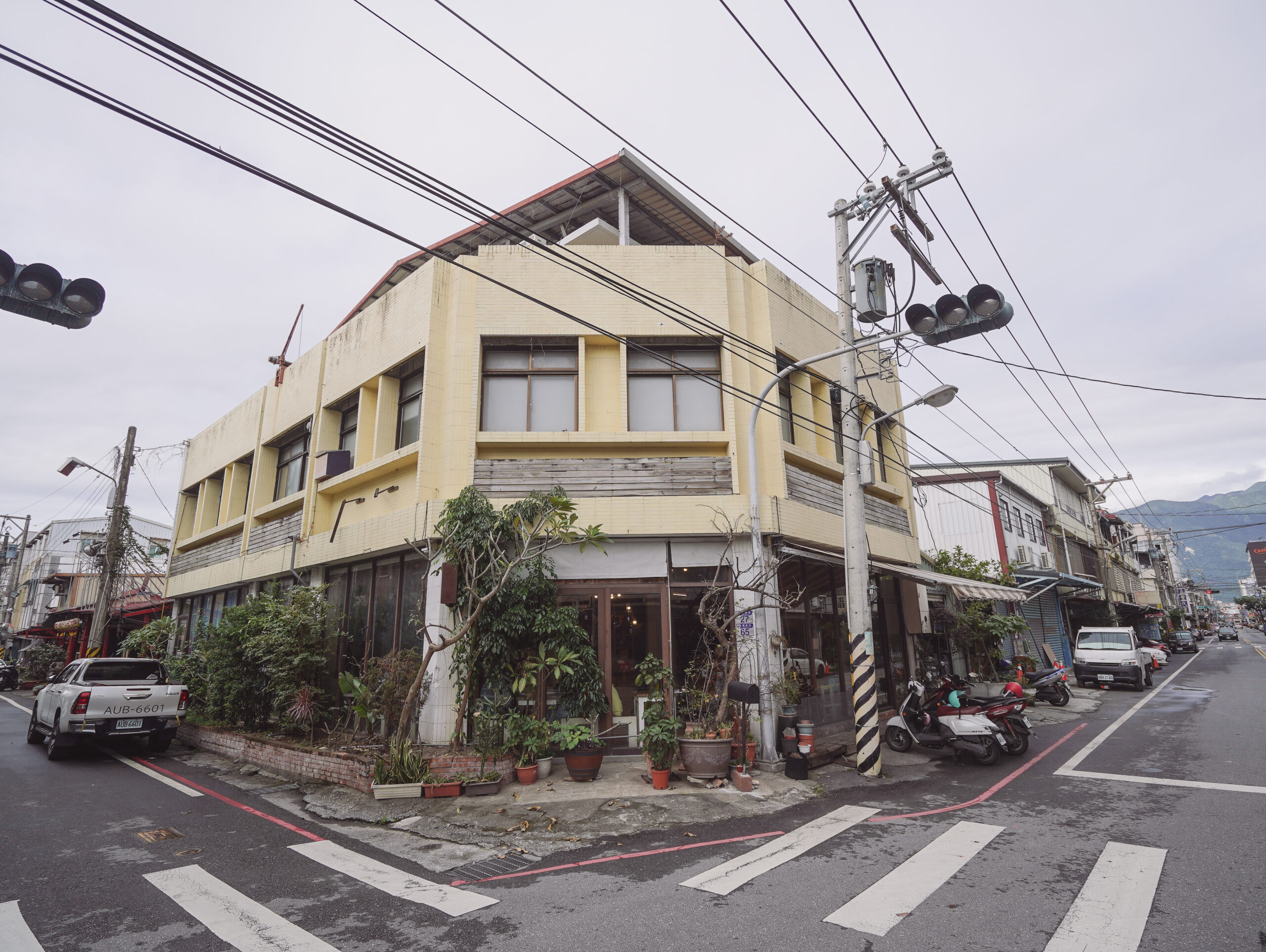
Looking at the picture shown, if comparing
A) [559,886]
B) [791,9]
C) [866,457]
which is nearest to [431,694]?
[559,886]

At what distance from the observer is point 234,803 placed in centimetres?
902

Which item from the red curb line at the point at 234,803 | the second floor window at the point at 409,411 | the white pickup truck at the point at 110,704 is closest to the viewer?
the red curb line at the point at 234,803

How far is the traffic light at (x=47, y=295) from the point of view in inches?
206

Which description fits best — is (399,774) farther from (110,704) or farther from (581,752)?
(110,704)

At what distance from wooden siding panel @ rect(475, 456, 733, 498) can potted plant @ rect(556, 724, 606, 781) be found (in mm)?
4014

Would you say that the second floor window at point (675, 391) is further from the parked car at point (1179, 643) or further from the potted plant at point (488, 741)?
the parked car at point (1179, 643)

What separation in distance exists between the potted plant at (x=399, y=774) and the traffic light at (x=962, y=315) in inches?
359

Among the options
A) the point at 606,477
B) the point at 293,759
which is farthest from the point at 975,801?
the point at 293,759

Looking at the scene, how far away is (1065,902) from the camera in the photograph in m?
4.98

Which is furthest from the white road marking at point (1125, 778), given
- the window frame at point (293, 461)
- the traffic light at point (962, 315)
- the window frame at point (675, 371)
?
the window frame at point (293, 461)

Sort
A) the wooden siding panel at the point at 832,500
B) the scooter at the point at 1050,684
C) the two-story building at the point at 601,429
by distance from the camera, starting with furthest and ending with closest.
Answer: the scooter at the point at 1050,684 → the wooden siding panel at the point at 832,500 → the two-story building at the point at 601,429

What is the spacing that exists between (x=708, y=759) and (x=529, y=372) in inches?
297

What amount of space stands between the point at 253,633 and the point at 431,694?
14.3 ft

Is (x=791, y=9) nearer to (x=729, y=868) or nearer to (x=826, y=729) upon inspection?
(x=729, y=868)
